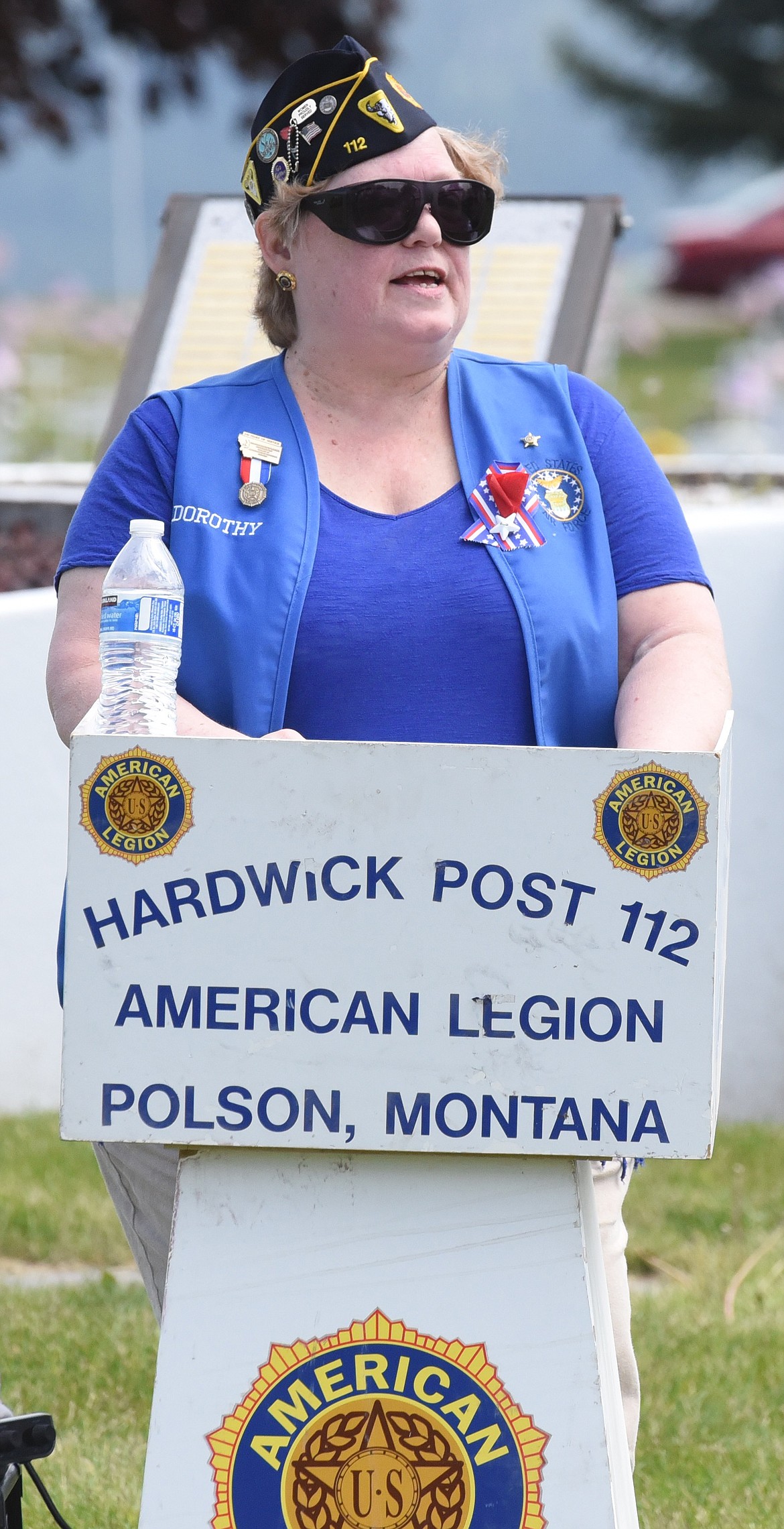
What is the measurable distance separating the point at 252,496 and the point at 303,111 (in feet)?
1.62

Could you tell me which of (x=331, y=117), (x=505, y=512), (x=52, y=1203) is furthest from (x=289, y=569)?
(x=52, y=1203)

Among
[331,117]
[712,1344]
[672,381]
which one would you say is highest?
A: [672,381]

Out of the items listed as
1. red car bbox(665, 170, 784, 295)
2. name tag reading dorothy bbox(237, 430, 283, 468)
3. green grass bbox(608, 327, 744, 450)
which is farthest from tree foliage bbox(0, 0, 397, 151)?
red car bbox(665, 170, 784, 295)

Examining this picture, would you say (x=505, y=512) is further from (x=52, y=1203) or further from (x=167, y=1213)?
(x=52, y=1203)

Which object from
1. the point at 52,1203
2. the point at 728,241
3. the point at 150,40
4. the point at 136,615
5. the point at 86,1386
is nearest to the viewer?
the point at 136,615

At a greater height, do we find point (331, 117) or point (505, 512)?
point (331, 117)

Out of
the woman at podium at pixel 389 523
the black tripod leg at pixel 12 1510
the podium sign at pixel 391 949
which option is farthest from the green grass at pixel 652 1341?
the podium sign at pixel 391 949

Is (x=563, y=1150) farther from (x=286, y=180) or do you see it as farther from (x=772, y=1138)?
(x=772, y=1138)

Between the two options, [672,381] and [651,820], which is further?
[672,381]

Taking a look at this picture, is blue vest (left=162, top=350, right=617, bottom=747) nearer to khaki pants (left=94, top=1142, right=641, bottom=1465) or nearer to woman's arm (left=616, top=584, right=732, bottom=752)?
woman's arm (left=616, top=584, right=732, bottom=752)

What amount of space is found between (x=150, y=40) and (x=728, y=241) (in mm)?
21421

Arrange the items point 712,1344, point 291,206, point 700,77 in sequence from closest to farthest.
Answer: point 291,206 → point 712,1344 → point 700,77

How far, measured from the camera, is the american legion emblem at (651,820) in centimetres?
192

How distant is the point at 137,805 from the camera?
196 cm
